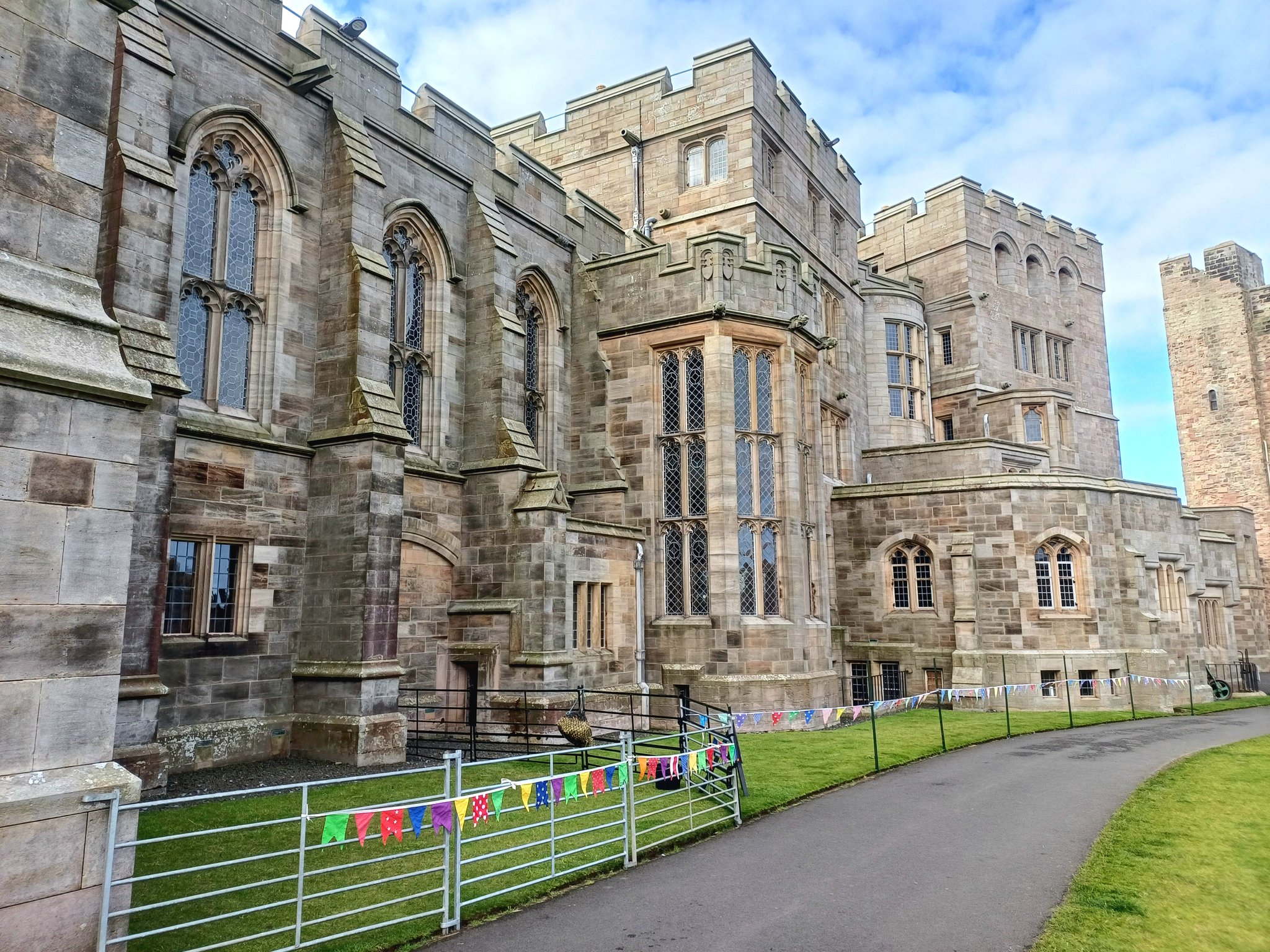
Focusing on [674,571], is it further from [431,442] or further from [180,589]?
[180,589]

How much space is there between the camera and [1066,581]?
934 inches

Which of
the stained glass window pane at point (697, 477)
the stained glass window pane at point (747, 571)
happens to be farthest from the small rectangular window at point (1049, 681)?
the stained glass window pane at point (697, 477)

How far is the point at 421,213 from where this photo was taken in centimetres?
1752

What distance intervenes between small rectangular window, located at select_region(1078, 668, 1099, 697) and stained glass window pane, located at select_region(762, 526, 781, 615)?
31.2ft

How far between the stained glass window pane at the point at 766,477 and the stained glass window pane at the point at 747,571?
2.18 feet

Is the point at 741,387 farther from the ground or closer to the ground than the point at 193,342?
farther from the ground

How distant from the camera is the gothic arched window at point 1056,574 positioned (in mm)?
23531

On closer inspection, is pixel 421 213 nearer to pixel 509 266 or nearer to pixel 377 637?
pixel 509 266

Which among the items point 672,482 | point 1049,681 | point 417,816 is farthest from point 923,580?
point 417,816

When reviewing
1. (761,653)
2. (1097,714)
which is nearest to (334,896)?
(761,653)

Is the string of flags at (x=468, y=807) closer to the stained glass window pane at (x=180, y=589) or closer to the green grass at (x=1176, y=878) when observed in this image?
Answer: the green grass at (x=1176, y=878)

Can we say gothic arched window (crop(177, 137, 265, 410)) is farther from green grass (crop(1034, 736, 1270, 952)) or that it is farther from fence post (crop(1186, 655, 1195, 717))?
fence post (crop(1186, 655, 1195, 717))

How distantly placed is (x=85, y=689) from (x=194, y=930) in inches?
98.5

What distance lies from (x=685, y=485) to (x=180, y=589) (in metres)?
10.7
